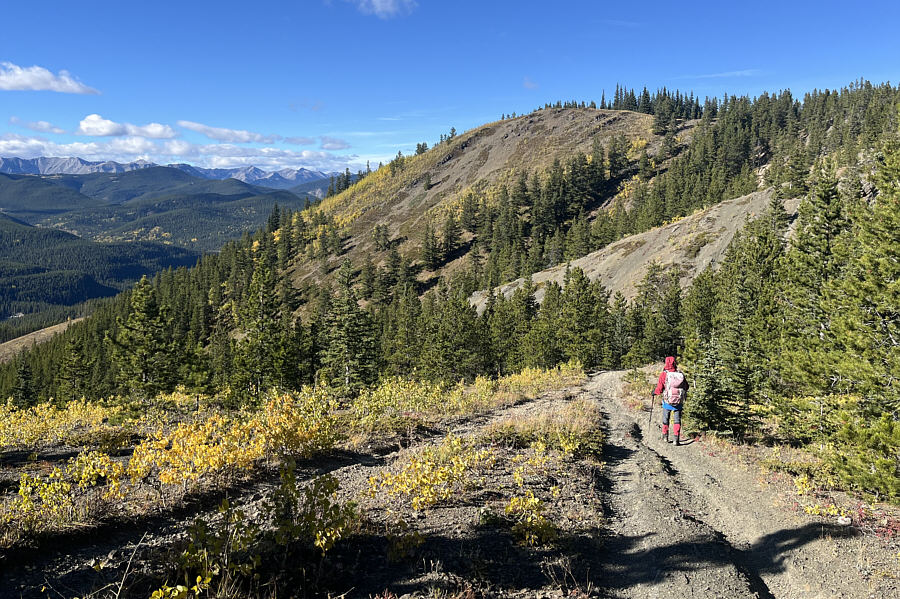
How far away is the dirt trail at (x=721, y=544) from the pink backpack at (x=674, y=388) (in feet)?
6.88

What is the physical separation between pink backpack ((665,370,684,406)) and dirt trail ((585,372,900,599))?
210 centimetres

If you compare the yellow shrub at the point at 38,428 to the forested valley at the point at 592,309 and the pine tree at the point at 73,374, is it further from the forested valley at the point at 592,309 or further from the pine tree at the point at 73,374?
the pine tree at the point at 73,374

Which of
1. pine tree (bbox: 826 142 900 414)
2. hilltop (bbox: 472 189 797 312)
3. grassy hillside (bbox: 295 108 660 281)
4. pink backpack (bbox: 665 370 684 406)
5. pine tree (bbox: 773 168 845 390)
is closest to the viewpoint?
pine tree (bbox: 826 142 900 414)

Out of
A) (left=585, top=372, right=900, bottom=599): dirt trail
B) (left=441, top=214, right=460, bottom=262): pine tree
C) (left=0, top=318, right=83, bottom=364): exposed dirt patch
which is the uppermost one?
(left=441, top=214, right=460, bottom=262): pine tree

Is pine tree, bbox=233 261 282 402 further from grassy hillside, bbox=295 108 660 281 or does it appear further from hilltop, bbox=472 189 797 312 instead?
grassy hillside, bbox=295 108 660 281

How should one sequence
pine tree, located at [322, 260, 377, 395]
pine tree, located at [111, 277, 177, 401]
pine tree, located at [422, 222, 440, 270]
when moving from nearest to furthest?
pine tree, located at [111, 277, 177, 401] < pine tree, located at [322, 260, 377, 395] < pine tree, located at [422, 222, 440, 270]

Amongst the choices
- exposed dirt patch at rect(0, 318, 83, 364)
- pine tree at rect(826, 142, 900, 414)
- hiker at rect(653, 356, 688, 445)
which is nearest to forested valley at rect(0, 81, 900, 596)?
pine tree at rect(826, 142, 900, 414)

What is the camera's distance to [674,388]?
12648 mm

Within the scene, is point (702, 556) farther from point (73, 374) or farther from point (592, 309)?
point (73, 374)

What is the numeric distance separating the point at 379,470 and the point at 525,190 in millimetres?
130488

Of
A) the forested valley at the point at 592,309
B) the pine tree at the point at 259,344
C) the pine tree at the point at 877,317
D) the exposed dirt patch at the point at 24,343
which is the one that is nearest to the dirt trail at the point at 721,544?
the forested valley at the point at 592,309

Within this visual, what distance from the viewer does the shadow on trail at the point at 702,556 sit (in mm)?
6265

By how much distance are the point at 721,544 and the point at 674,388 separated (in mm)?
5939

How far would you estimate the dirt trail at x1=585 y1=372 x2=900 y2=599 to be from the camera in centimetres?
611
